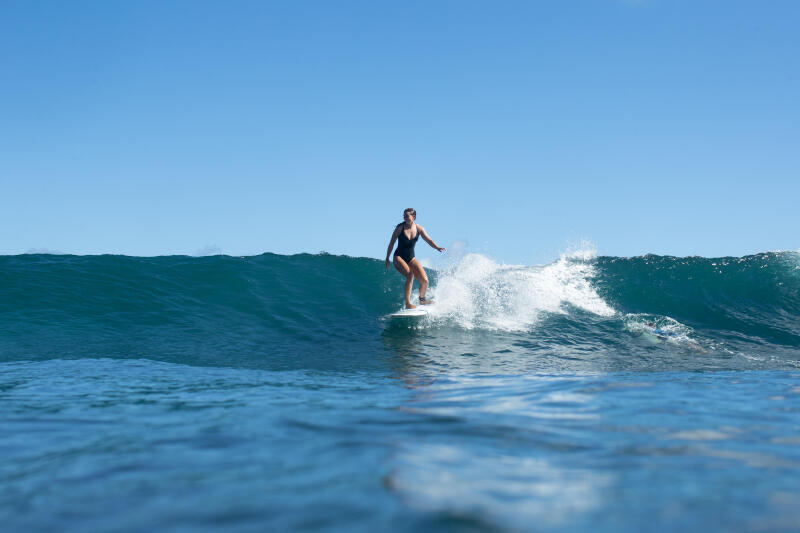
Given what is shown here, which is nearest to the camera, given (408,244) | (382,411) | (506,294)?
(382,411)

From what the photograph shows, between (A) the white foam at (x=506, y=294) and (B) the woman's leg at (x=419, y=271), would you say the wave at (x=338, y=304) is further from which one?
(B) the woman's leg at (x=419, y=271)

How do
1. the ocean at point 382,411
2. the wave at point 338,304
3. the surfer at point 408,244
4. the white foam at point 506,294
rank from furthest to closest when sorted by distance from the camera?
1. the white foam at point 506,294
2. the surfer at point 408,244
3. the wave at point 338,304
4. the ocean at point 382,411

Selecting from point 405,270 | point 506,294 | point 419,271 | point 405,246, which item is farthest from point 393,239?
point 506,294

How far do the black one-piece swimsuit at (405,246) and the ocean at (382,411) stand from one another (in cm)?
143

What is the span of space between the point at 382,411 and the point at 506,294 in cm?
958

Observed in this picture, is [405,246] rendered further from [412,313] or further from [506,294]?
Result: [506,294]

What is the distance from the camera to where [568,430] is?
360cm

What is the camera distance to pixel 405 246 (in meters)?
11.5

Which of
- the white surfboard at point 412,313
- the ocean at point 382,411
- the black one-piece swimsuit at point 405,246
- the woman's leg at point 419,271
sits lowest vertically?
the ocean at point 382,411

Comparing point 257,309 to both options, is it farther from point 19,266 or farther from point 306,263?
point 19,266

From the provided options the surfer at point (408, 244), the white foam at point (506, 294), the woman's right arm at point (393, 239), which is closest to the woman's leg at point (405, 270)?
the surfer at point (408, 244)

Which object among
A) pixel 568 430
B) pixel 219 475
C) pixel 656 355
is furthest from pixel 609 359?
pixel 219 475

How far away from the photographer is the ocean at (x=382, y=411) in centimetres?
225

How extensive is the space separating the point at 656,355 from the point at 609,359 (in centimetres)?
106
